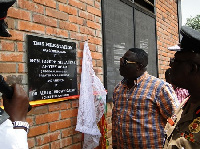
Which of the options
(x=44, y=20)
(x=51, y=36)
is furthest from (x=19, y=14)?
(x=51, y=36)

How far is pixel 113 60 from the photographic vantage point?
3502mm

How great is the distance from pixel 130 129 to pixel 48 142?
3.07 ft

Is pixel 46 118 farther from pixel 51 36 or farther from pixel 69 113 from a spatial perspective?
pixel 51 36

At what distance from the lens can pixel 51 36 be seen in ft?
8.02

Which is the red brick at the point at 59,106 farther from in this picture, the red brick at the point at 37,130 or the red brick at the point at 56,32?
the red brick at the point at 56,32

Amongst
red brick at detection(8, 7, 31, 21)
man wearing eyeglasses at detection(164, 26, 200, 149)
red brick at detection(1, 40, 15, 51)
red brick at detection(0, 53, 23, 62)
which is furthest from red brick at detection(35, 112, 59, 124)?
man wearing eyeglasses at detection(164, 26, 200, 149)

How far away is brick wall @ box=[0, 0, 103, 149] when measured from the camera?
2084 millimetres

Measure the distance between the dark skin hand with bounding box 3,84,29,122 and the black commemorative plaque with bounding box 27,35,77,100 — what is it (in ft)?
2.95

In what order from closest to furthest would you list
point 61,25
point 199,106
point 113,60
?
point 199,106 < point 61,25 < point 113,60

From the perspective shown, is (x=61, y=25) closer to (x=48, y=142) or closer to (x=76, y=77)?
(x=76, y=77)

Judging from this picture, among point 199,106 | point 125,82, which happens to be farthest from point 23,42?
point 199,106

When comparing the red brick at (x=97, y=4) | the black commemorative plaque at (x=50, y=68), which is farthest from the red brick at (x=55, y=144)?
the red brick at (x=97, y=4)

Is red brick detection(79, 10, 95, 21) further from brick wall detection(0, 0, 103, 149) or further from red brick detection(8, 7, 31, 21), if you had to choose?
red brick detection(8, 7, 31, 21)

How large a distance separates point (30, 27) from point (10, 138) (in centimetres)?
136
